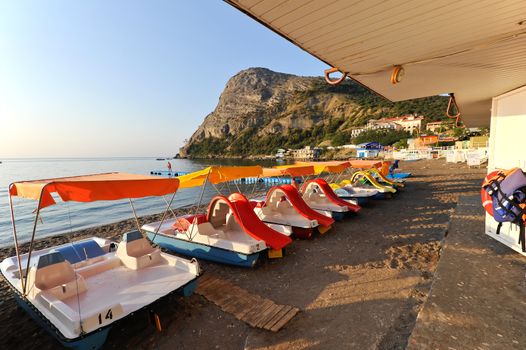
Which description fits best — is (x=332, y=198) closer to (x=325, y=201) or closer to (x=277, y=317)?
(x=325, y=201)

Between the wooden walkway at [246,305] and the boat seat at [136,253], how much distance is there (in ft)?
4.62

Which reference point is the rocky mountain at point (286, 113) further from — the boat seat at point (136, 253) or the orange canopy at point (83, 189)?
the orange canopy at point (83, 189)

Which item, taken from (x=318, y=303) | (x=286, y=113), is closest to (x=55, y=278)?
(x=318, y=303)

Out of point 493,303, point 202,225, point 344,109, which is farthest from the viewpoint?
point 344,109

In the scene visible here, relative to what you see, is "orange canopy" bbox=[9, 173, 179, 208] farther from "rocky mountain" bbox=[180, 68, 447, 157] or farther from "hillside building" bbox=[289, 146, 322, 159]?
"rocky mountain" bbox=[180, 68, 447, 157]

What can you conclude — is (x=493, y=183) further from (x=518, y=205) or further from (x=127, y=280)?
(x=127, y=280)

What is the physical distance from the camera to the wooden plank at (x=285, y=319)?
4.53 meters

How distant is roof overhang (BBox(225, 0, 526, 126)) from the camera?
246 centimetres

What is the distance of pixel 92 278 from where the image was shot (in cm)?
577

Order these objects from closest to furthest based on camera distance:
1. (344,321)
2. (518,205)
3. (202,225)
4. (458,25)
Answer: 1. (458,25)
2. (344,321)
3. (518,205)
4. (202,225)

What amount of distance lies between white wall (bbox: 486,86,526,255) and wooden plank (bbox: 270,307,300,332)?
17.5ft

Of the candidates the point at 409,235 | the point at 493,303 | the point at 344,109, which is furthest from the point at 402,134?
the point at 493,303

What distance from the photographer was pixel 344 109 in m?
125

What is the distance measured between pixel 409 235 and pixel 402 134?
8583 centimetres
